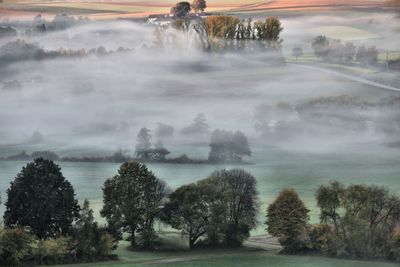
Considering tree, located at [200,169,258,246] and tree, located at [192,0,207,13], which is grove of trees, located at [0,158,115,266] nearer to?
tree, located at [200,169,258,246]

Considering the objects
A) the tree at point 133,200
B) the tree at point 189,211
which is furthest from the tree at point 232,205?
the tree at point 133,200

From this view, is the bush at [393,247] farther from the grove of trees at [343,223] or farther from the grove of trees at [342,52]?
the grove of trees at [342,52]

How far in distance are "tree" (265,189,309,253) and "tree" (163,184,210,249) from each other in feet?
3.33

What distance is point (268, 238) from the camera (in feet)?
60.3

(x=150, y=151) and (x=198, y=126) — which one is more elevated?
(x=198, y=126)

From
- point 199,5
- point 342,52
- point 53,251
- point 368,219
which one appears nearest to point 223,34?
point 199,5

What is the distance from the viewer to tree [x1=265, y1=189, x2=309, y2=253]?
17.2m

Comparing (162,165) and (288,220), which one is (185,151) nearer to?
(162,165)

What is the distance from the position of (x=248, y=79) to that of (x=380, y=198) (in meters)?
3.45

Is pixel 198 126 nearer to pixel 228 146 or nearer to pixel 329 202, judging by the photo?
pixel 228 146

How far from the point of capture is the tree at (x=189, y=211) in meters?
17.6

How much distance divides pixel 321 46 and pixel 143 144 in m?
3.52

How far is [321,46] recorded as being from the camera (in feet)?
64.5

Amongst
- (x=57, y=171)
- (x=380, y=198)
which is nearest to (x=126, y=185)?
(x=57, y=171)
